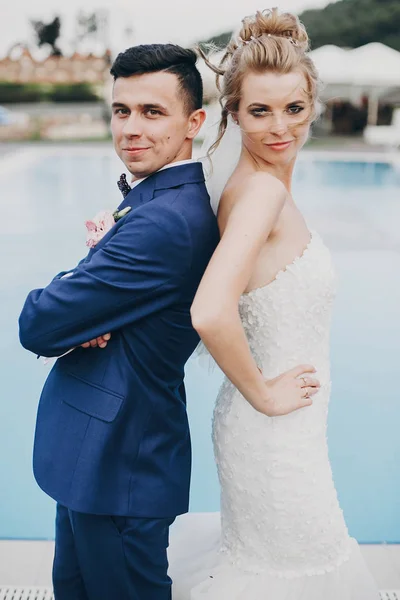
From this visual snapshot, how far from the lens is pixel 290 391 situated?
1.69 m

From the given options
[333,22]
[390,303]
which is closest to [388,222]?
[390,303]

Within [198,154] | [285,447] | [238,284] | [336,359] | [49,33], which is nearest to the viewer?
[238,284]

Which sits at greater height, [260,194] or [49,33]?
[49,33]

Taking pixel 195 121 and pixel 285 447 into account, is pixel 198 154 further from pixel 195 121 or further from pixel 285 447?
pixel 285 447

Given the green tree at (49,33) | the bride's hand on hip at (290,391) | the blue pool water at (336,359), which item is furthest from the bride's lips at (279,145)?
the green tree at (49,33)

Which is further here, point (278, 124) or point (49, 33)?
point (49, 33)

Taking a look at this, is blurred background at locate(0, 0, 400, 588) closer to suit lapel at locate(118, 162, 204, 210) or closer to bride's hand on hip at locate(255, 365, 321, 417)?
suit lapel at locate(118, 162, 204, 210)

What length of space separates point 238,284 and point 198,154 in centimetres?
99

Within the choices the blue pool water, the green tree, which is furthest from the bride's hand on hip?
the green tree

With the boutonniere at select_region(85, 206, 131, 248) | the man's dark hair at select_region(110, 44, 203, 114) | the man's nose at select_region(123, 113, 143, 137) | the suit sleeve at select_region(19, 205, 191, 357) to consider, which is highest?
the man's dark hair at select_region(110, 44, 203, 114)

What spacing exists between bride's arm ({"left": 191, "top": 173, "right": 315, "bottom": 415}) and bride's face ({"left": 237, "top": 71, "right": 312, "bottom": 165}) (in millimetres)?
159

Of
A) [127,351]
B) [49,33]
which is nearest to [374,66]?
[127,351]

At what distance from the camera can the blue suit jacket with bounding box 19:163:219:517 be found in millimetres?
1509

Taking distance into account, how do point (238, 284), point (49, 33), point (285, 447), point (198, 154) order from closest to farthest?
point (238, 284) → point (285, 447) → point (198, 154) → point (49, 33)
